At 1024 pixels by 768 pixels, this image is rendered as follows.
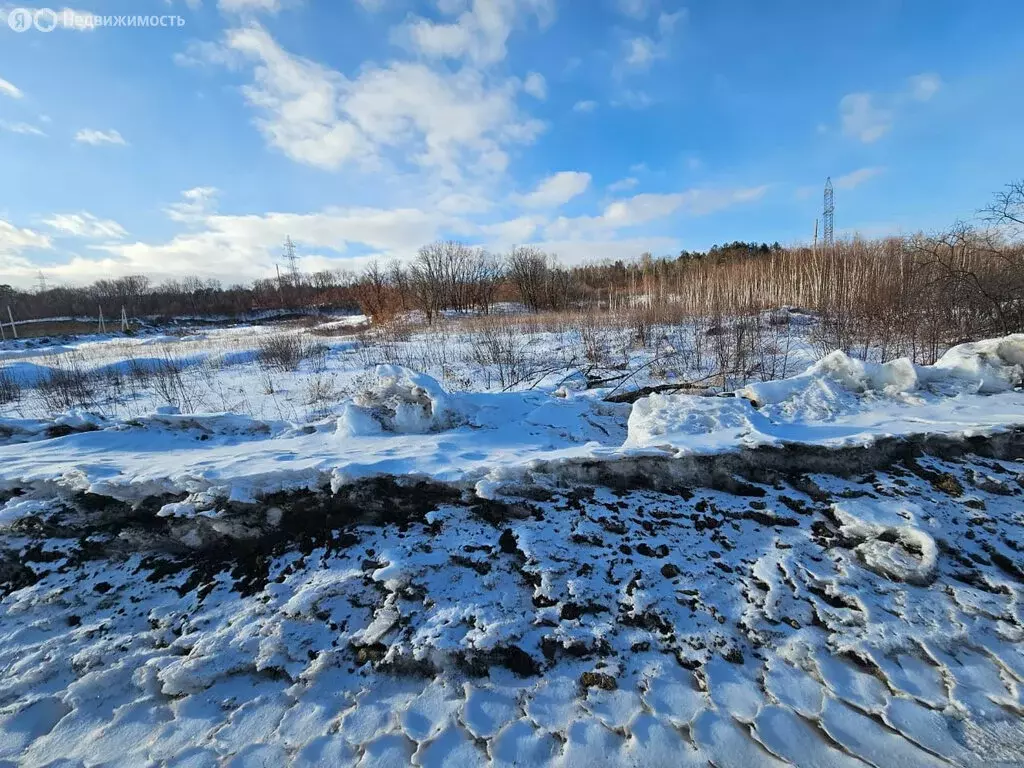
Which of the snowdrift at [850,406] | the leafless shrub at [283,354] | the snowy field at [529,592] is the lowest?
the snowy field at [529,592]

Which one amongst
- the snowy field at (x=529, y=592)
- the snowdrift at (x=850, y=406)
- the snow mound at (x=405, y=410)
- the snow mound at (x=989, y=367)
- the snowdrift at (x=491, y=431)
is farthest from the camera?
the snow mound at (x=989, y=367)

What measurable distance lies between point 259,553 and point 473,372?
7325mm

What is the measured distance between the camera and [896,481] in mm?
2928

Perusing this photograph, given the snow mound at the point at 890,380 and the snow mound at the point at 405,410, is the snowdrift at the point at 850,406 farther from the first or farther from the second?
the snow mound at the point at 405,410

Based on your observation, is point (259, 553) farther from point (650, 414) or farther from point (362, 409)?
point (650, 414)

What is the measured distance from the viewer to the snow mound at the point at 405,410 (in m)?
4.22

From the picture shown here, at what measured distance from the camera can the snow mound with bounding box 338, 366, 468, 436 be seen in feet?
13.9

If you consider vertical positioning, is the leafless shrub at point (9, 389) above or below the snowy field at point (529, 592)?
above

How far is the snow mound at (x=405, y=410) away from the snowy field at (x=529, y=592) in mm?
118

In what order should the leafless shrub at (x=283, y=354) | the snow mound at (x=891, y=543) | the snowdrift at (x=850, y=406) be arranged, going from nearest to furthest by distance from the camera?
the snow mound at (x=891, y=543) → the snowdrift at (x=850, y=406) → the leafless shrub at (x=283, y=354)

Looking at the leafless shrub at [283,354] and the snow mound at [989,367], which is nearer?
the snow mound at [989,367]

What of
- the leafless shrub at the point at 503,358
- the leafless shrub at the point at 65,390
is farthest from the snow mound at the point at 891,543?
the leafless shrub at the point at 65,390

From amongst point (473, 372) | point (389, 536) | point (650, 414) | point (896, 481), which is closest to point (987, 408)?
point (896, 481)

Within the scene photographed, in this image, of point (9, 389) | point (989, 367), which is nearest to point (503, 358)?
point (989, 367)
